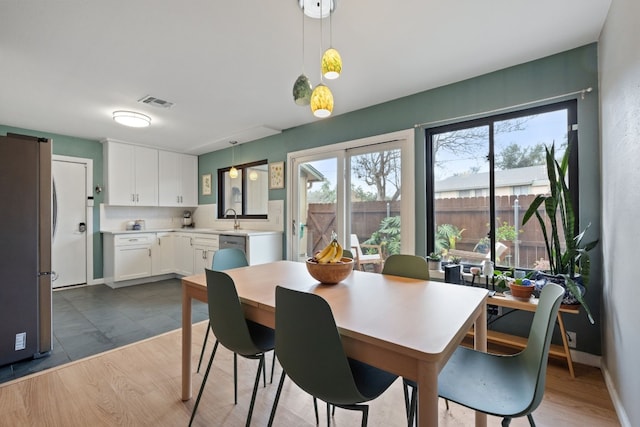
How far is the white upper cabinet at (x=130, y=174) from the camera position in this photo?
15.6ft

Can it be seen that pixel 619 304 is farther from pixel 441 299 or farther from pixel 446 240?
pixel 446 240

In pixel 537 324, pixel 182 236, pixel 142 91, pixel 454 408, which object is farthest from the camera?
pixel 182 236

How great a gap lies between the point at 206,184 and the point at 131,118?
2.34 m

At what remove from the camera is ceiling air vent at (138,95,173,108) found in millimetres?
3094

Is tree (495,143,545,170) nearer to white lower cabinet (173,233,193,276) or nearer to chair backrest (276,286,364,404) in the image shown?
chair backrest (276,286,364,404)

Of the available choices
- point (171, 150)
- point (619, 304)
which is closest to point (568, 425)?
point (619, 304)

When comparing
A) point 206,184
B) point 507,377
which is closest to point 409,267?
point 507,377

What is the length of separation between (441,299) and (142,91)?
10.7 feet

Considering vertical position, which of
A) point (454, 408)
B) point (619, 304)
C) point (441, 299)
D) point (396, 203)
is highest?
point (396, 203)

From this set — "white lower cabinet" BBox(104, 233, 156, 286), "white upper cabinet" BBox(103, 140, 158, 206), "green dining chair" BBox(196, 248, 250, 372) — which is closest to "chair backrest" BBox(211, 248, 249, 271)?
"green dining chair" BBox(196, 248, 250, 372)

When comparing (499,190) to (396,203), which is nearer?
(499,190)

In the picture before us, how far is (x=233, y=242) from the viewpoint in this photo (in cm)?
416

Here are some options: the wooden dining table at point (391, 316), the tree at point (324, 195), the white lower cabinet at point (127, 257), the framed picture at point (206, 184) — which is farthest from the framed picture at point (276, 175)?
the wooden dining table at point (391, 316)

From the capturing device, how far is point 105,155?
481 cm
